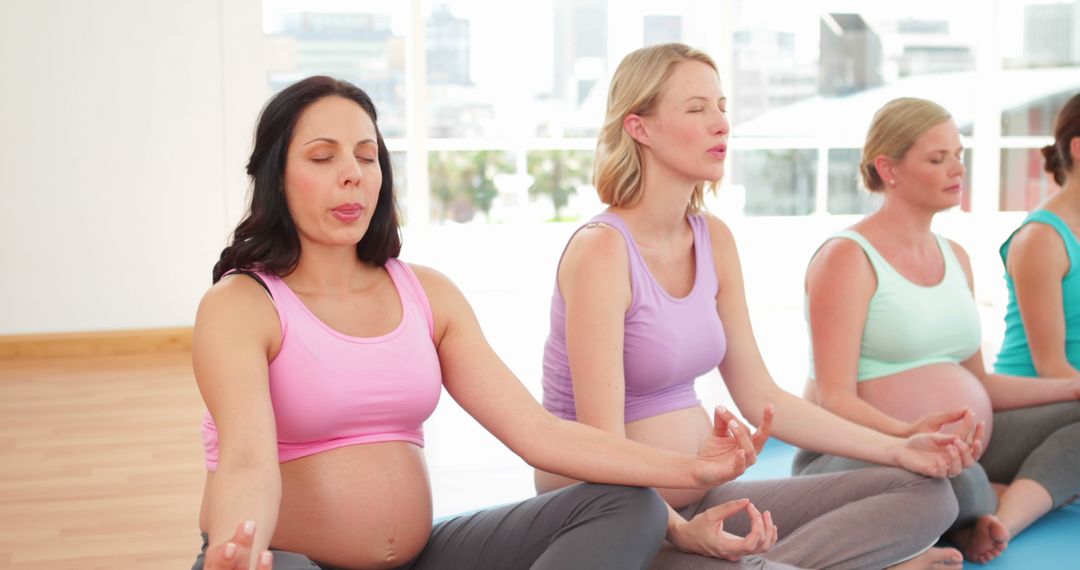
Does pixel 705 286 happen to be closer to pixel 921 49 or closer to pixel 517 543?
pixel 517 543

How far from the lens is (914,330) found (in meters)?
2.54

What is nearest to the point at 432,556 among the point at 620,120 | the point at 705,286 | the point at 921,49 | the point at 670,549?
the point at 670,549

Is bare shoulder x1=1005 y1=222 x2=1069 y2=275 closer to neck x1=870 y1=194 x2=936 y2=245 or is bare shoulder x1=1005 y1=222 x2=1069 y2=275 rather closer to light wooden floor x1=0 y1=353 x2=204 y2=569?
neck x1=870 y1=194 x2=936 y2=245

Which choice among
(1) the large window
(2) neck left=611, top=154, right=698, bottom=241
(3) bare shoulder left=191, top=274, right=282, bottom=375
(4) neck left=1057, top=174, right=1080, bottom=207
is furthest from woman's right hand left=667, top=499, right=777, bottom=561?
(1) the large window

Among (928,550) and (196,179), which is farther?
(196,179)

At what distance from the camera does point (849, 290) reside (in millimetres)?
2520

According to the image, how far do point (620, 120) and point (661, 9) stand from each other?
5785 mm

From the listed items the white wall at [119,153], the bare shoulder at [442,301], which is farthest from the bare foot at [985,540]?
the white wall at [119,153]

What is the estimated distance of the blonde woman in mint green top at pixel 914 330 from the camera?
250 cm

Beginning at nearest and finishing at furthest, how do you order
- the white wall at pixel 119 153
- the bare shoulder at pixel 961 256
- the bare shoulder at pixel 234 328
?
the bare shoulder at pixel 234 328
the bare shoulder at pixel 961 256
the white wall at pixel 119 153

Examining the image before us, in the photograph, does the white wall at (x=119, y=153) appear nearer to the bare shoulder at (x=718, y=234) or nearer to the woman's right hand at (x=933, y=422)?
the bare shoulder at (x=718, y=234)

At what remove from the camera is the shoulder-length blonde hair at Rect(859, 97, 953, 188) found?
8.54ft

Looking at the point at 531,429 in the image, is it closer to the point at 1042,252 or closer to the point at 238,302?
the point at 238,302

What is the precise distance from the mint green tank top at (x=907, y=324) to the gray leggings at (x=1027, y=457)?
0.24m
